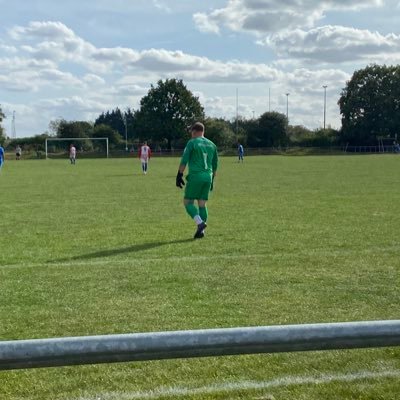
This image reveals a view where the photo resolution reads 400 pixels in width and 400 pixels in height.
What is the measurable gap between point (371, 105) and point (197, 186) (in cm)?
9208

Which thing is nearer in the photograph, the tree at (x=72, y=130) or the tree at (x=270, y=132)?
the tree at (x=270, y=132)

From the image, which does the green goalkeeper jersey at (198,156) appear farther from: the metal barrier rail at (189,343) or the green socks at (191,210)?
the metal barrier rail at (189,343)

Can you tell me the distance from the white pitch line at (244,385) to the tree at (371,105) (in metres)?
93.9

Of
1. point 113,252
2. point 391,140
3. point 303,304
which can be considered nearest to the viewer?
point 303,304

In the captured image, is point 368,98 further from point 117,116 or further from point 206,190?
point 206,190

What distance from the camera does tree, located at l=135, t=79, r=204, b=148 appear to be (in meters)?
96.4

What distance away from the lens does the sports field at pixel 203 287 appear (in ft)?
13.0

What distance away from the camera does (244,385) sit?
3922 millimetres

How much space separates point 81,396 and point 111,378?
1.04 feet

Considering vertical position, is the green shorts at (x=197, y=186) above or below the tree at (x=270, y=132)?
below

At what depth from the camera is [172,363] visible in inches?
169

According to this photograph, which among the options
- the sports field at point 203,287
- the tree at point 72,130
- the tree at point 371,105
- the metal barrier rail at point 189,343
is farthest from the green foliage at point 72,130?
the metal barrier rail at point 189,343

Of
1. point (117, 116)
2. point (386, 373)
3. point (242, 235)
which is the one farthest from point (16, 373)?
point (117, 116)

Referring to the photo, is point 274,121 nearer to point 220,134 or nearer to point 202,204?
point 220,134
